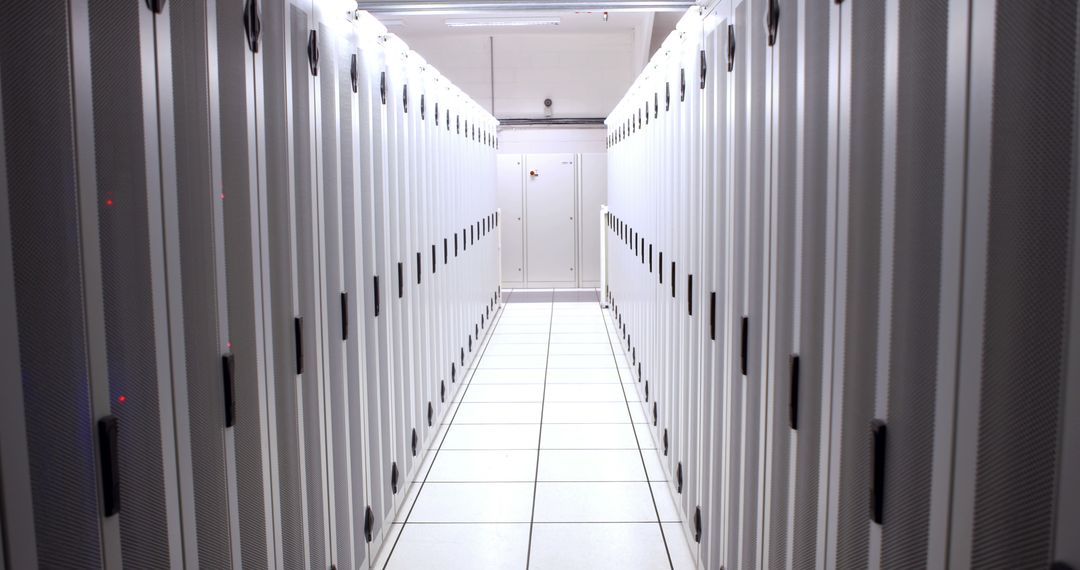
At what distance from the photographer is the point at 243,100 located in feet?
6.16

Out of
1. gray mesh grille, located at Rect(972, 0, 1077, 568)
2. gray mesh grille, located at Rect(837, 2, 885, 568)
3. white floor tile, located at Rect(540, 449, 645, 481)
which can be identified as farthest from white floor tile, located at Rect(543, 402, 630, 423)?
gray mesh grille, located at Rect(972, 0, 1077, 568)

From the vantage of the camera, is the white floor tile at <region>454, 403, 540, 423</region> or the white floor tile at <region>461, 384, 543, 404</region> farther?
the white floor tile at <region>461, 384, 543, 404</region>

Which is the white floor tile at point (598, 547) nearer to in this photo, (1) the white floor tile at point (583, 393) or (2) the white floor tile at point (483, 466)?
(2) the white floor tile at point (483, 466)

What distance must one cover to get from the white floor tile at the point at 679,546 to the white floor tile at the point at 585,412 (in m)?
1.65

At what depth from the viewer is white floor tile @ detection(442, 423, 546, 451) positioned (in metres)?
4.66

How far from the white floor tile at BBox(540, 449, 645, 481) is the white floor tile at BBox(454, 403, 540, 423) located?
69 centimetres

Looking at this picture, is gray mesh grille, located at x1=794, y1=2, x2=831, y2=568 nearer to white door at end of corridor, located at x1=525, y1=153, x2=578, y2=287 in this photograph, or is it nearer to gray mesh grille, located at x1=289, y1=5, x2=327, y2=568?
gray mesh grille, located at x1=289, y1=5, x2=327, y2=568

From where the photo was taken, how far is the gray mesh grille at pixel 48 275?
40.7 inches

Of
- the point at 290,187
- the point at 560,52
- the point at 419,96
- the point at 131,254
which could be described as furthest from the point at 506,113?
the point at 131,254

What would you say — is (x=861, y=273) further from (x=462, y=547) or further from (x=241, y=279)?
(x=462, y=547)

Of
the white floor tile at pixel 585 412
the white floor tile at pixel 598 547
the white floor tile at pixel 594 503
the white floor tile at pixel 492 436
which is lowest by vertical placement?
the white floor tile at pixel 598 547

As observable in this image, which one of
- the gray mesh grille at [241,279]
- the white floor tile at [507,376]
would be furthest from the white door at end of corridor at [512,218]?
the gray mesh grille at [241,279]

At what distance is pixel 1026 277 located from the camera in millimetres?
875

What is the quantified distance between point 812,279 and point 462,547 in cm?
224
